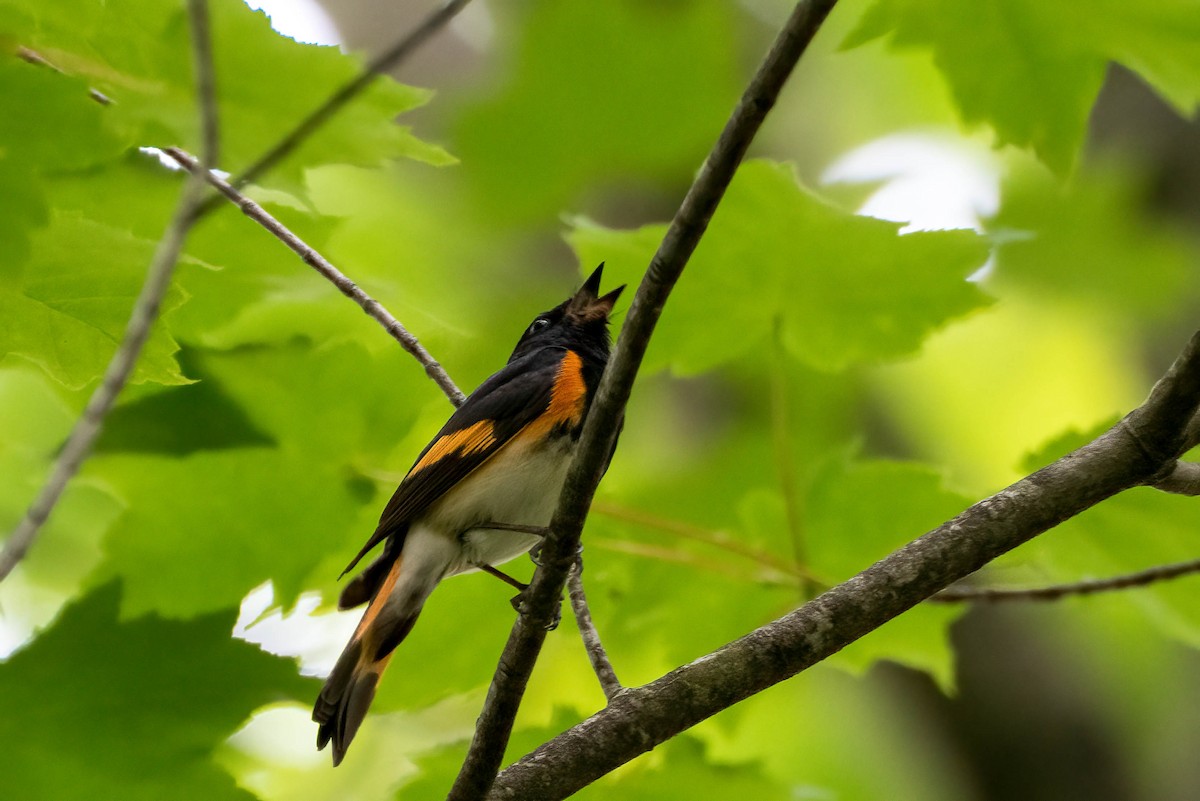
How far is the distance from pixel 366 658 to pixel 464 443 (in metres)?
0.44

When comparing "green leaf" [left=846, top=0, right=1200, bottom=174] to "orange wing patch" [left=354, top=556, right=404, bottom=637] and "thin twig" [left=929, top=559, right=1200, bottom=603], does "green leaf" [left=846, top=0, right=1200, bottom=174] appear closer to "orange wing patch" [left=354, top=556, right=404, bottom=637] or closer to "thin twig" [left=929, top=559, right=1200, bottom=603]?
"thin twig" [left=929, top=559, right=1200, bottom=603]

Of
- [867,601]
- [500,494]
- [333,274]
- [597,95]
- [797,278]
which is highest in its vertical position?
[597,95]

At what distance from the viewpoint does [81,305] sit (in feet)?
5.08

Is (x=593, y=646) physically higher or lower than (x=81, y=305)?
lower

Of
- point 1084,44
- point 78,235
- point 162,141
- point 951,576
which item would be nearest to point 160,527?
point 78,235

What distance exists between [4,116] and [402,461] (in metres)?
1.09

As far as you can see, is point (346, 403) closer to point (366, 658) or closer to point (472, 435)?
point (472, 435)

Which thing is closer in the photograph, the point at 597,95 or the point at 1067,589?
the point at 1067,589

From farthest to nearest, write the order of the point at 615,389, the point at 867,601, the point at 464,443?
the point at 464,443 → the point at 867,601 → the point at 615,389

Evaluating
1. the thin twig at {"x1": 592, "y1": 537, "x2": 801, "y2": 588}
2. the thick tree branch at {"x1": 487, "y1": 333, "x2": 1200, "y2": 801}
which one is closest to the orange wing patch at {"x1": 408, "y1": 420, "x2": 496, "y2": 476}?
the thin twig at {"x1": 592, "y1": 537, "x2": 801, "y2": 588}

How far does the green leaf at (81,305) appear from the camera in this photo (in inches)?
59.4

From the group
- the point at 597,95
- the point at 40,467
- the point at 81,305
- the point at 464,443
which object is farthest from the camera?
the point at 597,95

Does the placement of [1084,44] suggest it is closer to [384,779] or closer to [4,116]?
[4,116]

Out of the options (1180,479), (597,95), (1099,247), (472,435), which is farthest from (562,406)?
(1099,247)
